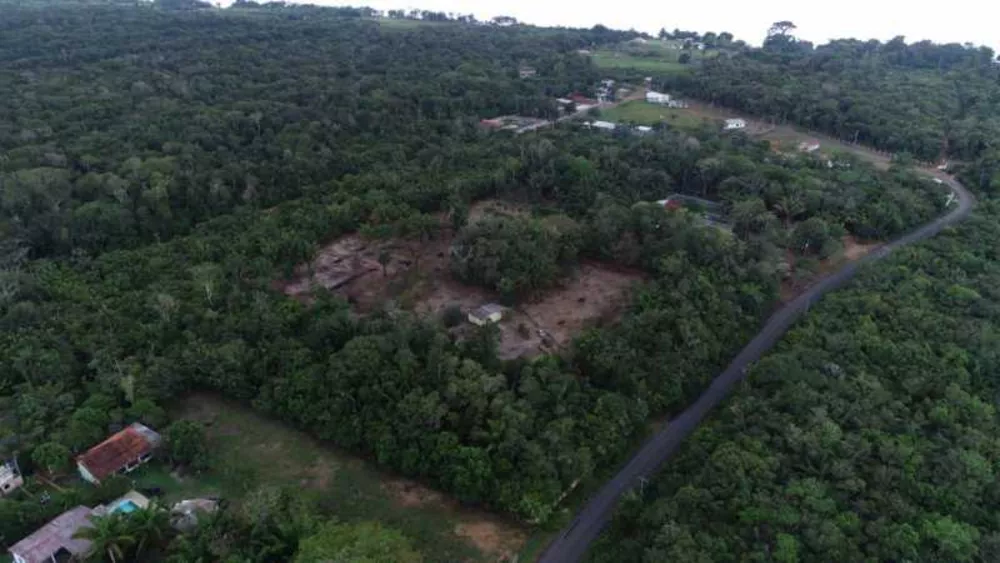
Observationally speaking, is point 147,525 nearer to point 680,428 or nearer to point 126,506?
point 126,506

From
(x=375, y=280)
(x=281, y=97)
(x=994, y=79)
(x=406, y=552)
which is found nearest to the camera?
(x=406, y=552)

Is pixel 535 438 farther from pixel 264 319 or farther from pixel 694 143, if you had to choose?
pixel 694 143

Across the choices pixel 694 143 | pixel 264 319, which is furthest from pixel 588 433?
pixel 694 143

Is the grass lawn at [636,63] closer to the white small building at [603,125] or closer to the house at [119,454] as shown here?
the white small building at [603,125]

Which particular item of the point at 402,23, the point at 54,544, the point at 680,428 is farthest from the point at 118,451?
the point at 402,23

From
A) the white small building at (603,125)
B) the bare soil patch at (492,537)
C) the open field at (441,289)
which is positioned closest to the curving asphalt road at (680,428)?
the bare soil patch at (492,537)

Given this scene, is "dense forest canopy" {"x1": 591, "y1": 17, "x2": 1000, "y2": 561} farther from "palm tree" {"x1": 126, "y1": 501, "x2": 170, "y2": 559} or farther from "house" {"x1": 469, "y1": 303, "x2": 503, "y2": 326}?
"palm tree" {"x1": 126, "y1": 501, "x2": 170, "y2": 559}
